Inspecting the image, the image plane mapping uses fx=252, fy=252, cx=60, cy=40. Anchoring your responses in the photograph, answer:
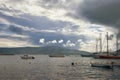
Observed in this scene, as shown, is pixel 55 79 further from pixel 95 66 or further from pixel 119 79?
pixel 95 66

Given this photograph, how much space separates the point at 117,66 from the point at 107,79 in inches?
2320

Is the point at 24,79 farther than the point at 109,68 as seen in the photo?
No

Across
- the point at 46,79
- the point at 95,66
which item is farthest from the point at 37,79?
the point at 95,66

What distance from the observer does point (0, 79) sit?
258 ft

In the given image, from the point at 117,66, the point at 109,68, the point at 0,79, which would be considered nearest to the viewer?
the point at 0,79

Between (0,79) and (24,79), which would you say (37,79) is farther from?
(0,79)

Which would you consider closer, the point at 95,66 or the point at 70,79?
the point at 70,79

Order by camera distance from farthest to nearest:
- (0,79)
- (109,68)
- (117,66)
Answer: (117,66), (109,68), (0,79)

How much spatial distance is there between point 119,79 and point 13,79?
33814 mm

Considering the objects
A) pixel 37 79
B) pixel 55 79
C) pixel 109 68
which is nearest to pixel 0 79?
pixel 37 79

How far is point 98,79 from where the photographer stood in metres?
82.8

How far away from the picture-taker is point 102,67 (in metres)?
131

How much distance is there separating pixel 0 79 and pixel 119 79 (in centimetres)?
3769

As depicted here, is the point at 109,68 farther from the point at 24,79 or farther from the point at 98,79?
the point at 24,79
